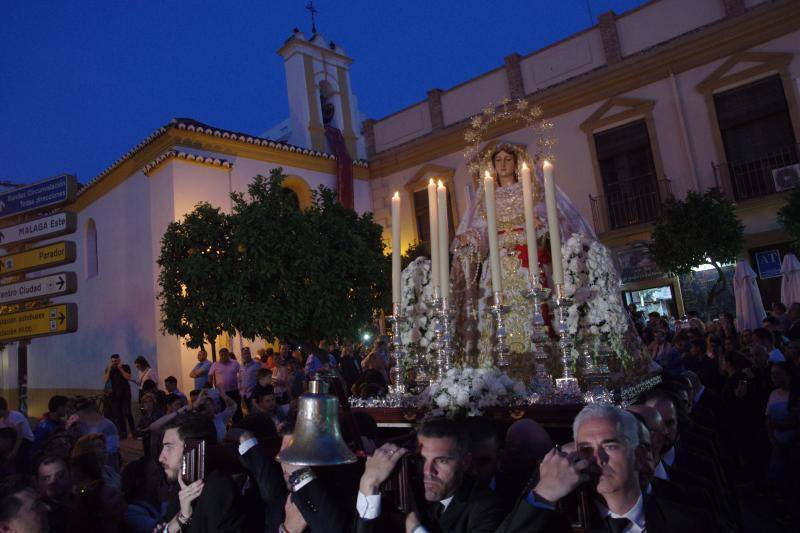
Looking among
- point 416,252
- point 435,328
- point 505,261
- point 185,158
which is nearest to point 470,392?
point 435,328

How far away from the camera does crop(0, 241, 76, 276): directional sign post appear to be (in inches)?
242

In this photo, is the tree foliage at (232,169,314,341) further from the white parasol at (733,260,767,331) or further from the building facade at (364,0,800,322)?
the white parasol at (733,260,767,331)

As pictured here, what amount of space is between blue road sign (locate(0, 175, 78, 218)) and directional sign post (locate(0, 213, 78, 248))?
0.16 metres

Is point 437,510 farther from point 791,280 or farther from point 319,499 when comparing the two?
point 791,280

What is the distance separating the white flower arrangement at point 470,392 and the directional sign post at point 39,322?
4369mm

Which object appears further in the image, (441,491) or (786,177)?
(786,177)

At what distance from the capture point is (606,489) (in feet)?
5.50

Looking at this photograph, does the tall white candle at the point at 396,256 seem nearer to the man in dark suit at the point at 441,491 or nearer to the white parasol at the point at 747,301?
the man in dark suit at the point at 441,491

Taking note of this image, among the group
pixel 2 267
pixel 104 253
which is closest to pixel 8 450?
pixel 2 267

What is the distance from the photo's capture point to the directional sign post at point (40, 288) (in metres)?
6.15

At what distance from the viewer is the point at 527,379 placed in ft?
12.9

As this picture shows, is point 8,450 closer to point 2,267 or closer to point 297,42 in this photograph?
point 2,267

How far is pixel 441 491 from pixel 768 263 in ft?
43.1

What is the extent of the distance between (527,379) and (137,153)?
12.8 metres
